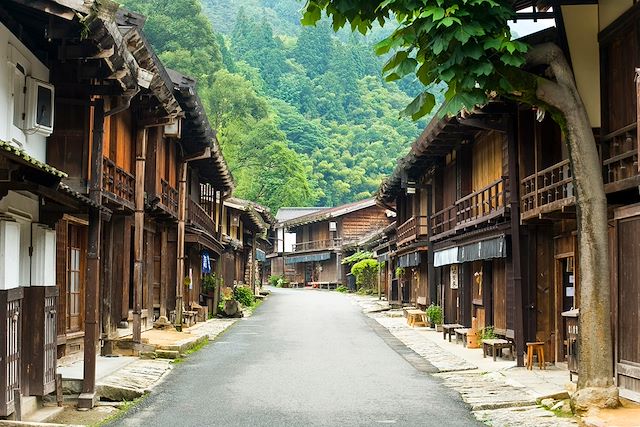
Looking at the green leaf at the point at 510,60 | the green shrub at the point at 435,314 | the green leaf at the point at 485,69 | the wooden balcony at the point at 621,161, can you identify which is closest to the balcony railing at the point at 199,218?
the green shrub at the point at 435,314

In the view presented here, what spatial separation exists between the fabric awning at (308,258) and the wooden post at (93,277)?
56.1 meters

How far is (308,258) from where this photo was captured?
73750mm

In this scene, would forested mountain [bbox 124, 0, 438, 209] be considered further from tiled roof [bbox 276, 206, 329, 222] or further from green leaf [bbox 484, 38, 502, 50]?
green leaf [bbox 484, 38, 502, 50]

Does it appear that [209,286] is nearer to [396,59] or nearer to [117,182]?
[117,182]

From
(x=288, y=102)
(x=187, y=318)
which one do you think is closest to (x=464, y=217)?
(x=187, y=318)

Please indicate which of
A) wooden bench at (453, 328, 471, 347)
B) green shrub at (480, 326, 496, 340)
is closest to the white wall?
green shrub at (480, 326, 496, 340)

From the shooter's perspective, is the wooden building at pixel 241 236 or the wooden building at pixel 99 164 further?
the wooden building at pixel 241 236

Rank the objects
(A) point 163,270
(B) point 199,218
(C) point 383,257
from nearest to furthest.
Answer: (A) point 163,270
(B) point 199,218
(C) point 383,257

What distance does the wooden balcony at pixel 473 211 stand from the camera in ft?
67.3

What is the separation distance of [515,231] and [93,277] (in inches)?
369

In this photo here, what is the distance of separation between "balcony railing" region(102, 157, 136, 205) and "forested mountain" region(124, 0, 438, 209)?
44.4 meters

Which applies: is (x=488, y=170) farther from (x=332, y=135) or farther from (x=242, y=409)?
(x=332, y=135)

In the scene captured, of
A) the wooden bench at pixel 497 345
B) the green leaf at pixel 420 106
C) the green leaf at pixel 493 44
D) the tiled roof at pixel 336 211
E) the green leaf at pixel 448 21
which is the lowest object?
the wooden bench at pixel 497 345

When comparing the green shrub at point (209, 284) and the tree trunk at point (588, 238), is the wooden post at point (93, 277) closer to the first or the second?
the tree trunk at point (588, 238)
